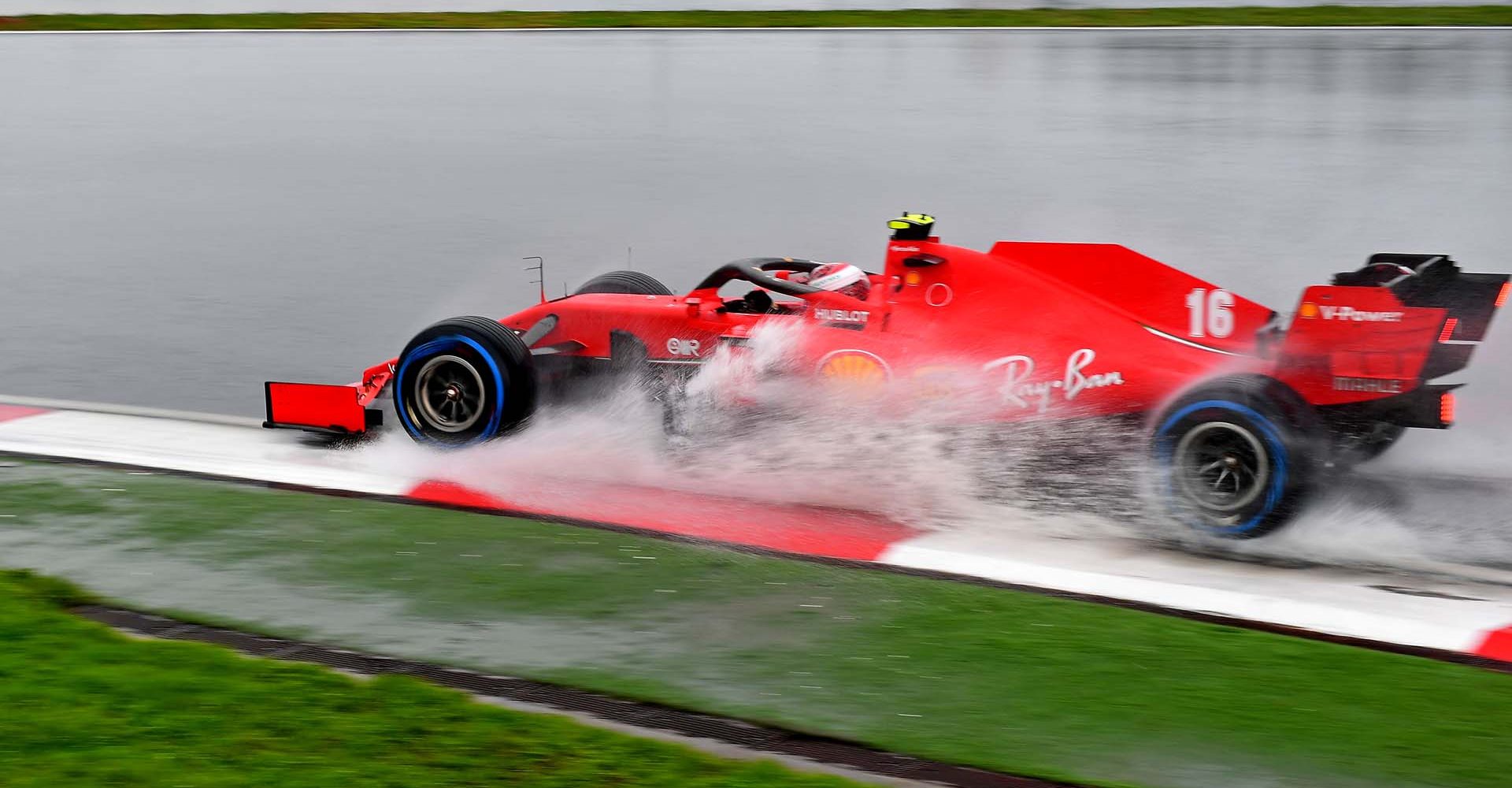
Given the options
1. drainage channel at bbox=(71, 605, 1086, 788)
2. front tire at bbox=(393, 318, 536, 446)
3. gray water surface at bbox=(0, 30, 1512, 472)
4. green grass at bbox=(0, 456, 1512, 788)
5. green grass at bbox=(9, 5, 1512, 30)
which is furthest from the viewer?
green grass at bbox=(9, 5, 1512, 30)

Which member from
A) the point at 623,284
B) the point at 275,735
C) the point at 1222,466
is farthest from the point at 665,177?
the point at 275,735

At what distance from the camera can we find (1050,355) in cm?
645

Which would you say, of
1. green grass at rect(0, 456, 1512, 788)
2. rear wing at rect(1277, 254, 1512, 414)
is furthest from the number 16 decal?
green grass at rect(0, 456, 1512, 788)

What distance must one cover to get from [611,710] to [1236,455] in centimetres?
283

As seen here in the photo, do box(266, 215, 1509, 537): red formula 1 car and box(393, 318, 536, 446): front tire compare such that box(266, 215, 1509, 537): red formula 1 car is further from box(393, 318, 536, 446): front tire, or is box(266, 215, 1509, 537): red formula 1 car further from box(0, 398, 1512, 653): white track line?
box(0, 398, 1512, 653): white track line

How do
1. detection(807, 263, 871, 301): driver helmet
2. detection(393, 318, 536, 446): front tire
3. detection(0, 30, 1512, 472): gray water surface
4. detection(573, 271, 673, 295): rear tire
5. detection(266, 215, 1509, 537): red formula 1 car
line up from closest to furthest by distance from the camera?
detection(266, 215, 1509, 537): red formula 1 car
detection(807, 263, 871, 301): driver helmet
detection(393, 318, 536, 446): front tire
detection(573, 271, 673, 295): rear tire
detection(0, 30, 1512, 472): gray water surface

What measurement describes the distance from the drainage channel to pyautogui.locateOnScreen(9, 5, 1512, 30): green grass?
2658 centimetres

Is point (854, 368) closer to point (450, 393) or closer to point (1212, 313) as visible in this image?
point (1212, 313)

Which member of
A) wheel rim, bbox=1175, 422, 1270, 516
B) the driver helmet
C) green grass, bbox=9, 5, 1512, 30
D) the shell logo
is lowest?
wheel rim, bbox=1175, 422, 1270, 516

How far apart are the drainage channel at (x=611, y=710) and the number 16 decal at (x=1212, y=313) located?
10.5 ft

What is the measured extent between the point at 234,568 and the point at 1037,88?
1729 cm

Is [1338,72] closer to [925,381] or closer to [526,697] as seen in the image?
[925,381]

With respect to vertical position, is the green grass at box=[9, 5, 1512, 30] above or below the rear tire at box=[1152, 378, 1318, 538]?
above

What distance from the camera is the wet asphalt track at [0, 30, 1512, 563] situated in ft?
32.7
